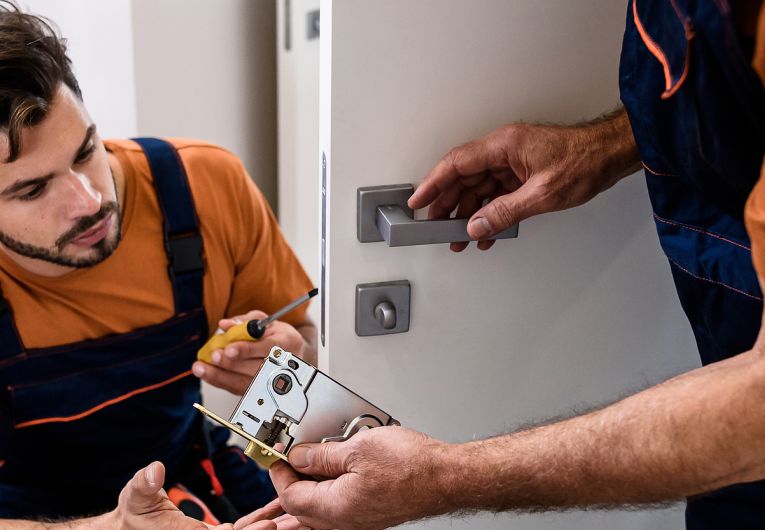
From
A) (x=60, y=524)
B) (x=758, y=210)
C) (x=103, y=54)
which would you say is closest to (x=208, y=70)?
(x=103, y=54)

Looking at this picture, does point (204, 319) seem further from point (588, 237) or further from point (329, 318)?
point (588, 237)

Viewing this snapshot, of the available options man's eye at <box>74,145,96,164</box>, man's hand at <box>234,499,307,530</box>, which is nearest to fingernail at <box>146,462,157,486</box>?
man's hand at <box>234,499,307,530</box>

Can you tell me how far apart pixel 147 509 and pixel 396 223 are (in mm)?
425

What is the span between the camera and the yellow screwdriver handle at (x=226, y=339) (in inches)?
40.2

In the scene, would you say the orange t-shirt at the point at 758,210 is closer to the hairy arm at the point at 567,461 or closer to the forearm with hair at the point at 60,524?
the hairy arm at the point at 567,461

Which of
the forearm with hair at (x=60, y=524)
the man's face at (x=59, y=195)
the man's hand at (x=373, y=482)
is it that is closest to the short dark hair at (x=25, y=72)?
the man's face at (x=59, y=195)

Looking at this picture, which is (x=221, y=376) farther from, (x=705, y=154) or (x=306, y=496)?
(x=705, y=154)

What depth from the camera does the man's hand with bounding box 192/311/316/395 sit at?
1035mm

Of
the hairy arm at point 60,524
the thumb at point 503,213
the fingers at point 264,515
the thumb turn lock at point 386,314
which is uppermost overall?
the thumb at point 503,213

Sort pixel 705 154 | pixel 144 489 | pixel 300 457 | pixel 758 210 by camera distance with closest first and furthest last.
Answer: pixel 758 210, pixel 705 154, pixel 300 457, pixel 144 489

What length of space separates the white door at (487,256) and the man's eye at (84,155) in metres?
0.42

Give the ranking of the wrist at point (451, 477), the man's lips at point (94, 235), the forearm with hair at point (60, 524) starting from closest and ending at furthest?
the wrist at point (451, 477), the forearm with hair at point (60, 524), the man's lips at point (94, 235)

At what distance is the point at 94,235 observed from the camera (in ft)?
3.48

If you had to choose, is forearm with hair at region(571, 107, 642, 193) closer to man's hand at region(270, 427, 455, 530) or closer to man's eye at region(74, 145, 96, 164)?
man's hand at region(270, 427, 455, 530)
